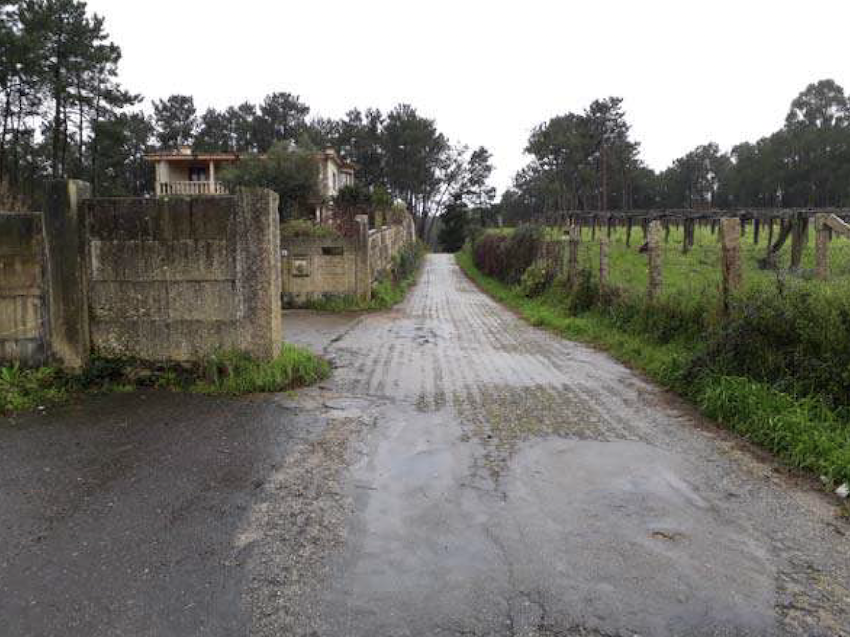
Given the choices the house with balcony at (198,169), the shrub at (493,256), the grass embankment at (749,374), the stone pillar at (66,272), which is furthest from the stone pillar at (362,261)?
the house with balcony at (198,169)

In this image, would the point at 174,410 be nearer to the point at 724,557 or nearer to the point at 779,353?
the point at 724,557

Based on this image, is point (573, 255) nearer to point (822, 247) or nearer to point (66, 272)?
point (822, 247)

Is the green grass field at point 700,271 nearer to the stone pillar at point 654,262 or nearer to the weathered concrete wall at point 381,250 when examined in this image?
the stone pillar at point 654,262

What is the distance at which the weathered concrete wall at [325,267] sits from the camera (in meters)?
15.9

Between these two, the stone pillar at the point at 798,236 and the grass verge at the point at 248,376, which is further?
the stone pillar at the point at 798,236

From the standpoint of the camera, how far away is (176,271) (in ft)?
22.3

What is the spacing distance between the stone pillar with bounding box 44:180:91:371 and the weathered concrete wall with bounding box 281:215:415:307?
356 inches

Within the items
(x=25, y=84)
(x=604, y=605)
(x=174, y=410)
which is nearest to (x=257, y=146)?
(x=25, y=84)

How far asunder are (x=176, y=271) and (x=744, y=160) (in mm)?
70005

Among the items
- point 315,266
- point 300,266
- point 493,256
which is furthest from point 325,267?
point 493,256

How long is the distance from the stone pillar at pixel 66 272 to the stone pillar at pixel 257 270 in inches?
67.0

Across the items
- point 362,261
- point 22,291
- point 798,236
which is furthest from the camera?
point 362,261

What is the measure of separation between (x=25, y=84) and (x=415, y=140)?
38.3 m

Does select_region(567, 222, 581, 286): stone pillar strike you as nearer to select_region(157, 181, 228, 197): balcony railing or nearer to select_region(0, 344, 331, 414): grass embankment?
select_region(0, 344, 331, 414): grass embankment
